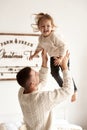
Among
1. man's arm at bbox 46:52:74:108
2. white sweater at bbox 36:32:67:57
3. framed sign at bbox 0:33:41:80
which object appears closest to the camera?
man's arm at bbox 46:52:74:108

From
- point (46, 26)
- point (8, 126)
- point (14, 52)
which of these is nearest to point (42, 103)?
point (46, 26)

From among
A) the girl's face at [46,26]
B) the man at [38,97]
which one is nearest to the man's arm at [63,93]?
the man at [38,97]

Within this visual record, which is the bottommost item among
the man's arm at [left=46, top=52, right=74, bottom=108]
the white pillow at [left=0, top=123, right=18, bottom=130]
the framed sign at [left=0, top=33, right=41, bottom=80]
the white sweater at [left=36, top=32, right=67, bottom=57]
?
the white pillow at [left=0, top=123, right=18, bottom=130]

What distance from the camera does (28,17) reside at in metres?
3.38

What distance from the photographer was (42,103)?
158cm

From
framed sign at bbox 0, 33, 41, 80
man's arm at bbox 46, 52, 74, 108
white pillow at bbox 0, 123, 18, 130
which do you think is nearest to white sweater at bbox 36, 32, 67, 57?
man's arm at bbox 46, 52, 74, 108

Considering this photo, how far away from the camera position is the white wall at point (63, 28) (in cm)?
333

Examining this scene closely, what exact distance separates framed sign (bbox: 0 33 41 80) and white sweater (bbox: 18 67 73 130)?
64.2 inches

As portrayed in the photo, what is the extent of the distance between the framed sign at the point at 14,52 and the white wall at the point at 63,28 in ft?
0.26

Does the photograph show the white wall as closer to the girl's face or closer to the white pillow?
the white pillow

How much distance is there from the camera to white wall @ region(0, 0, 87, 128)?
3.33 meters

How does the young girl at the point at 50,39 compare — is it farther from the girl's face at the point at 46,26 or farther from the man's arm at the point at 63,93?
the man's arm at the point at 63,93

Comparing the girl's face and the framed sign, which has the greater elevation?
the girl's face

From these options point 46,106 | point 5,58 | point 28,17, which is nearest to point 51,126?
point 46,106
